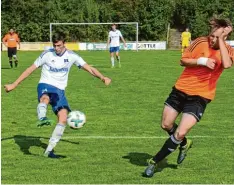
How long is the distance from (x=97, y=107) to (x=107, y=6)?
165 feet

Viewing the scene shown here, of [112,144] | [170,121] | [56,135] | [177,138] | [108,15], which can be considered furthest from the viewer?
[108,15]

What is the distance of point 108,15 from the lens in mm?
61094

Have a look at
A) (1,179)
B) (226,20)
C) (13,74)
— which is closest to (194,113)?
(226,20)

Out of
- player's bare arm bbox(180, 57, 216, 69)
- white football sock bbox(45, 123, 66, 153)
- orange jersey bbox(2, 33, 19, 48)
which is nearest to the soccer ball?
white football sock bbox(45, 123, 66, 153)

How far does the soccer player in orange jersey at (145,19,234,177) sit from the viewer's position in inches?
263

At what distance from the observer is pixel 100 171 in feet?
23.2

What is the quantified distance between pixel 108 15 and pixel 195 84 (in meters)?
54.9

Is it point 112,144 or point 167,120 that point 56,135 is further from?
point 167,120

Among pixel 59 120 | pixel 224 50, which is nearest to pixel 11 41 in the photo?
pixel 59 120

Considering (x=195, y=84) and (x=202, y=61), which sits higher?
(x=202, y=61)

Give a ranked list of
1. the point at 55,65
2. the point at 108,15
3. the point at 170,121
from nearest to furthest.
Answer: the point at 170,121 < the point at 55,65 < the point at 108,15

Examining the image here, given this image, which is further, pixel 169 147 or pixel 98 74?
pixel 98 74

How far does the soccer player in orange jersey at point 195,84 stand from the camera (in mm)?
6668

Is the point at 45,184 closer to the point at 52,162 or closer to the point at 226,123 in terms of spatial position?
the point at 52,162
